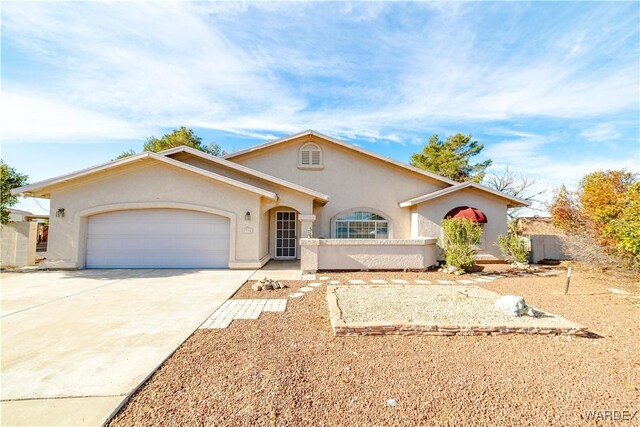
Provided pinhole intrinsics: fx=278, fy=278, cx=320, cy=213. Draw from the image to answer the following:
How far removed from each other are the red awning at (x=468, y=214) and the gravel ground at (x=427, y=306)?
6.91m

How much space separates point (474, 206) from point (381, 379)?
611 inches

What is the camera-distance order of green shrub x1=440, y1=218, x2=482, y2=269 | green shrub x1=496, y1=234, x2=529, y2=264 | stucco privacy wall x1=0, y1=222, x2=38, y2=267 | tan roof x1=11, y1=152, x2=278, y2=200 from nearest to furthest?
tan roof x1=11, y1=152, x2=278, y2=200
green shrub x1=440, y1=218, x2=482, y2=269
stucco privacy wall x1=0, y1=222, x2=38, y2=267
green shrub x1=496, y1=234, x2=529, y2=264

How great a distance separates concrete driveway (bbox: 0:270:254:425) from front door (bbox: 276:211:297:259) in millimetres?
6749

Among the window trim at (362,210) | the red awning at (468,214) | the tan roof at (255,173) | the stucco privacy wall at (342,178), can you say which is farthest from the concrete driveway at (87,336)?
the red awning at (468,214)

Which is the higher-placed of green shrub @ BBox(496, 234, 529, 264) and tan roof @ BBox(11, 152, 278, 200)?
tan roof @ BBox(11, 152, 278, 200)

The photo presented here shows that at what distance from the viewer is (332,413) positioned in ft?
10.6

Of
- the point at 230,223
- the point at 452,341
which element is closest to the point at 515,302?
the point at 452,341

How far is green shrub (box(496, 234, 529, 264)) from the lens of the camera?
14719 mm

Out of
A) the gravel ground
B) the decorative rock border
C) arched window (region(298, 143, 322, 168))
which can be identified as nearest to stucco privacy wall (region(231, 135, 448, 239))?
arched window (region(298, 143, 322, 168))

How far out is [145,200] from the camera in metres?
12.9

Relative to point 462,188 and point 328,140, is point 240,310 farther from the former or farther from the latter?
point 462,188

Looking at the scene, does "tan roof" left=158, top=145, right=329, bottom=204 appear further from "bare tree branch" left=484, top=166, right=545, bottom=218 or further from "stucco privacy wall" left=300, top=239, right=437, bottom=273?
"bare tree branch" left=484, top=166, right=545, bottom=218

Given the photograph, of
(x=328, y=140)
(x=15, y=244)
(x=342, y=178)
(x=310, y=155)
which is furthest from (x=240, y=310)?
(x=15, y=244)

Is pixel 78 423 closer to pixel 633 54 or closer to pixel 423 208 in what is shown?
pixel 423 208
